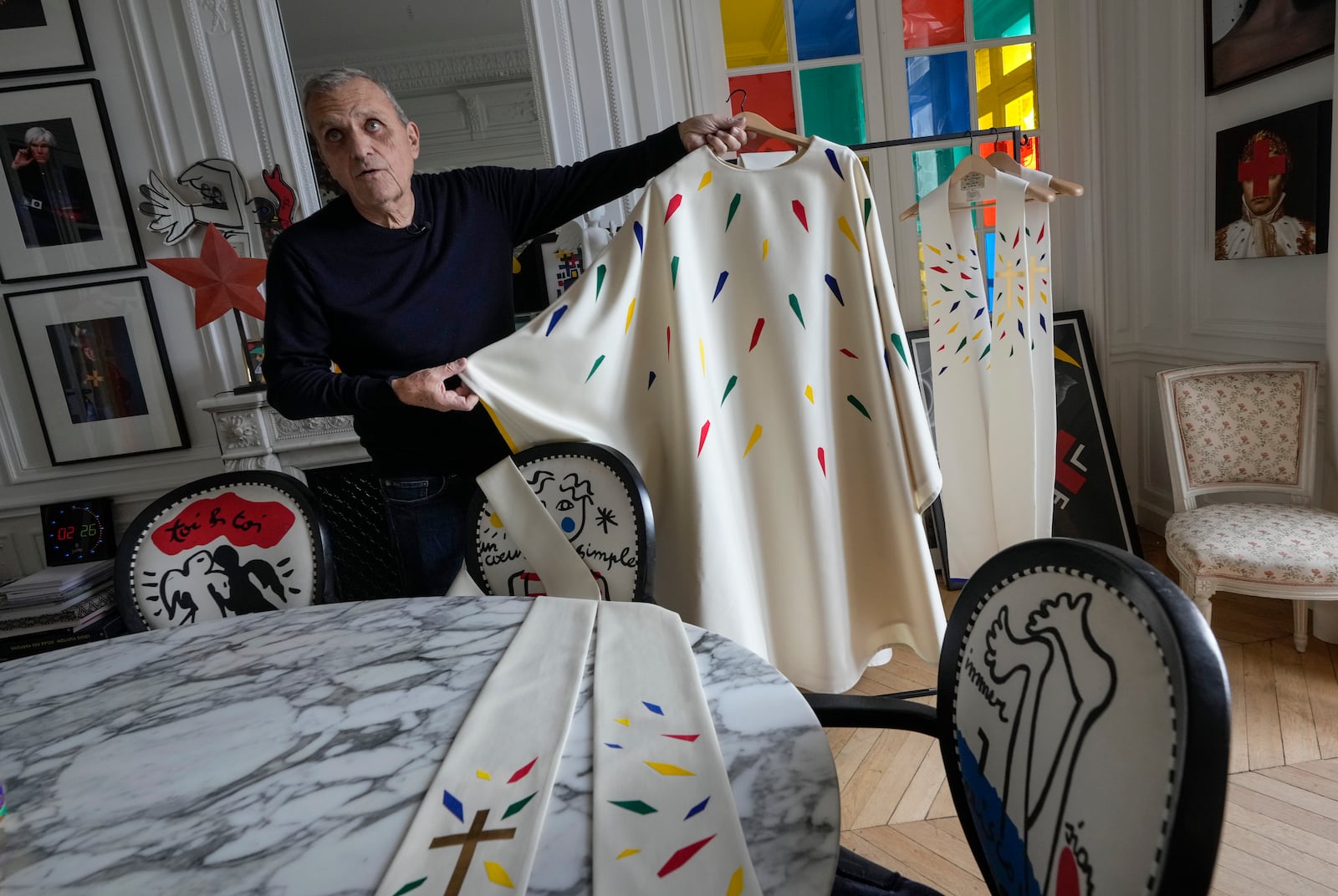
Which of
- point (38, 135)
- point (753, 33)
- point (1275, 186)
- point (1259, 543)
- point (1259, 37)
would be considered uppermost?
point (753, 33)

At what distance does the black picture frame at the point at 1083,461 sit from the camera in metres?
2.62

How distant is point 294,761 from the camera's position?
0.69 metres

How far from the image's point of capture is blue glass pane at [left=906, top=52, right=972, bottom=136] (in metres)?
2.75

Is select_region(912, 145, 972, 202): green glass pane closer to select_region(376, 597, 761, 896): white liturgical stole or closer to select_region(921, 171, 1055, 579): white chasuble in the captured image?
select_region(921, 171, 1055, 579): white chasuble

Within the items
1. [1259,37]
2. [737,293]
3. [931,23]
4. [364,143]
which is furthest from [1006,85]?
[364,143]

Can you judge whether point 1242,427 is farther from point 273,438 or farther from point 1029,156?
point 273,438

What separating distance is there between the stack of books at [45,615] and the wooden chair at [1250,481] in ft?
10.5

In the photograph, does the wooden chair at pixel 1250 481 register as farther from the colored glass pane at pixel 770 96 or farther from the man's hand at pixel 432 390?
the man's hand at pixel 432 390

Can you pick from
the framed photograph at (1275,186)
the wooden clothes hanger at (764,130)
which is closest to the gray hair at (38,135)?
the wooden clothes hanger at (764,130)

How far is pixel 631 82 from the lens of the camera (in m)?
2.54

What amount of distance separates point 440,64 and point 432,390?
1.63 m

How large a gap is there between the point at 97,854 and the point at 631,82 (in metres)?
2.54

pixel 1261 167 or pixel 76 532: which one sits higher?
pixel 1261 167

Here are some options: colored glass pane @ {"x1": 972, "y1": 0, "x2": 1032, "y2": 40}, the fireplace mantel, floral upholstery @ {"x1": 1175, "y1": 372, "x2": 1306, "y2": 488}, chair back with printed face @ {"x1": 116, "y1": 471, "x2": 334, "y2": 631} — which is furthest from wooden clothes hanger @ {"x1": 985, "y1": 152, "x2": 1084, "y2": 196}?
the fireplace mantel
